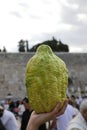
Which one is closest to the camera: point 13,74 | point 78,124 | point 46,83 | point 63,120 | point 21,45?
point 46,83

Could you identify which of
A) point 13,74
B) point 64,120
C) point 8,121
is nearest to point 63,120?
point 64,120

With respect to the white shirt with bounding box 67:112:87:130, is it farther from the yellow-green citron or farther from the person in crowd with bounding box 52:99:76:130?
the yellow-green citron

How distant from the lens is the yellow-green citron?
2.17 m

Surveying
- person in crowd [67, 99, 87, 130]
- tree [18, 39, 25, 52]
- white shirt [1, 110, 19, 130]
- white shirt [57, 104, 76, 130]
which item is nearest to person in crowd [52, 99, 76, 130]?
white shirt [57, 104, 76, 130]

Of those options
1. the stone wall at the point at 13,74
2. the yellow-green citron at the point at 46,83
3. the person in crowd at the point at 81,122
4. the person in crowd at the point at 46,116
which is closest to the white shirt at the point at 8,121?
the person in crowd at the point at 81,122

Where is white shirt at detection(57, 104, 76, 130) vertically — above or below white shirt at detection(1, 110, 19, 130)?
above

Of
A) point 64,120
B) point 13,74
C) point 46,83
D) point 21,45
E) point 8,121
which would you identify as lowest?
point 13,74

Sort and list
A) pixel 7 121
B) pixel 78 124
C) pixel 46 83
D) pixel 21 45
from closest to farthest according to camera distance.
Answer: pixel 46 83, pixel 78 124, pixel 7 121, pixel 21 45

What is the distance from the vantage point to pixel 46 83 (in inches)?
85.7

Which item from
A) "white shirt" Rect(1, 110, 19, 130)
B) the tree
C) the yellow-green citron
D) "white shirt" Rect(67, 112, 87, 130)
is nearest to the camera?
the yellow-green citron

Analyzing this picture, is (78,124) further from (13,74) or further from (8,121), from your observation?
(13,74)

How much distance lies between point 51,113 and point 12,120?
527 centimetres

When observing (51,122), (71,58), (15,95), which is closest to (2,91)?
(15,95)

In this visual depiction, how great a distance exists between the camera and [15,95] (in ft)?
138
